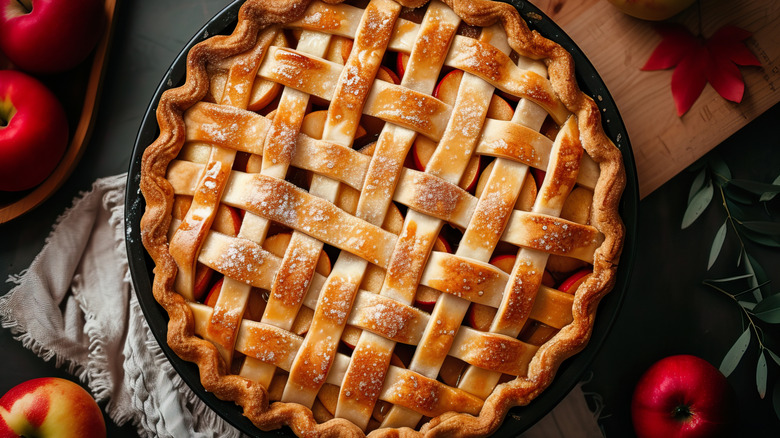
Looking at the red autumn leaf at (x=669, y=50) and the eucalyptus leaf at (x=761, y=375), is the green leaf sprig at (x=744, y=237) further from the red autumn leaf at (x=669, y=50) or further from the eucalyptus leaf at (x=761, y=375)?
the red autumn leaf at (x=669, y=50)

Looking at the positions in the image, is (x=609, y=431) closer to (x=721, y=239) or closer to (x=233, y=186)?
(x=721, y=239)

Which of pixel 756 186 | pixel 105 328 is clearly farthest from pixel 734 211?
pixel 105 328

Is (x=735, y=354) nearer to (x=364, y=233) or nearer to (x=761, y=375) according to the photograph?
(x=761, y=375)

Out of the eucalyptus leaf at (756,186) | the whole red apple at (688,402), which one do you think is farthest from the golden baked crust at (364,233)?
the eucalyptus leaf at (756,186)

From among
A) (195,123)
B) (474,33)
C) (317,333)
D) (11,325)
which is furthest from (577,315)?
(11,325)

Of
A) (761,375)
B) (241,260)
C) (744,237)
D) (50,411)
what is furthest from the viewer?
(744,237)

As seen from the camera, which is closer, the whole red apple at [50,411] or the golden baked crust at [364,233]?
the golden baked crust at [364,233]
